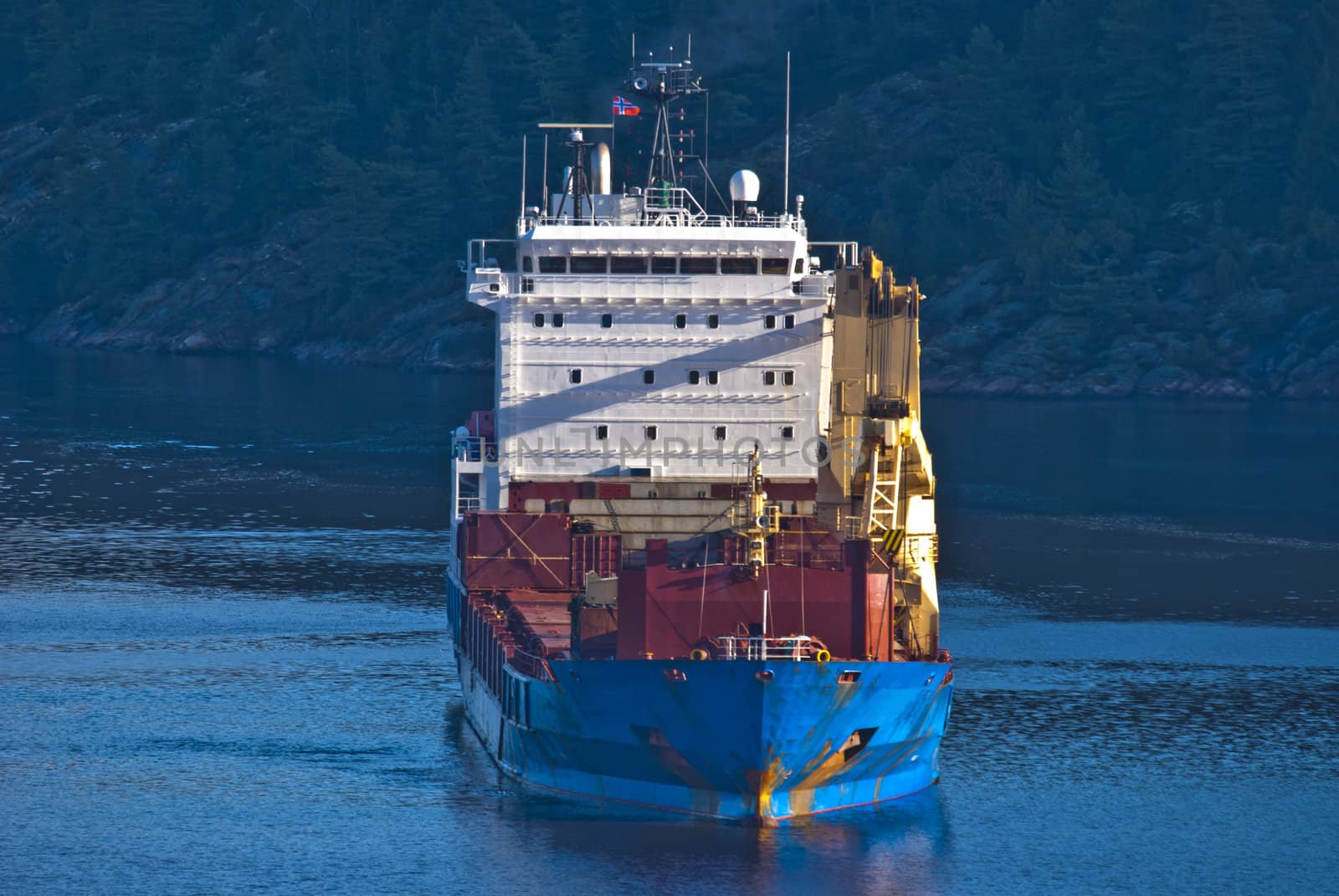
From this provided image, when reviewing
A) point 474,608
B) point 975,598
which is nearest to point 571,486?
point 474,608

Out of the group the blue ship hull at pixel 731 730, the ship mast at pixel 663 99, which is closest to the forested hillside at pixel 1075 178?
the ship mast at pixel 663 99

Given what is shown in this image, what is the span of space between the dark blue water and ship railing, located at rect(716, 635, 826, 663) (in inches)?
161

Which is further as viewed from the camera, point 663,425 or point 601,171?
point 601,171

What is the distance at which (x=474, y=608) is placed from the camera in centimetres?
6216

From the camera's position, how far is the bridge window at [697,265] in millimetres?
63562

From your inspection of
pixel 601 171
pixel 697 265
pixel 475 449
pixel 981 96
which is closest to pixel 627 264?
pixel 697 265

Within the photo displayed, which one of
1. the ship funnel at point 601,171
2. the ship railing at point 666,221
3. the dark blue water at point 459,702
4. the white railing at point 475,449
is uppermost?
the ship funnel at point 601,171

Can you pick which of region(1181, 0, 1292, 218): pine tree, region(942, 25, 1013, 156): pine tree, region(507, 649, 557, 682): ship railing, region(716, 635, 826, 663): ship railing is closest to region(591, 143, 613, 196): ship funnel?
region(507, 649, 557, 682): ship railing

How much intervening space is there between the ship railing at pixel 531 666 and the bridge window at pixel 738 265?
1431 centimetres

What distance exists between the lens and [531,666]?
53.3 m

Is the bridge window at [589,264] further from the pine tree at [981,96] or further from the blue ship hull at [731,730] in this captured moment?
the pine tree at [981,96]

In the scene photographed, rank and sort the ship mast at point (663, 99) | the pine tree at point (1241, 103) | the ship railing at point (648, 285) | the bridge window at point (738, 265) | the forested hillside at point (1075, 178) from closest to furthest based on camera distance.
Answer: the ship railing at point (648, 285)
the bridge window at point (738, 265)
the ship mast at point (663, 99)
the forested hillside at point (1075, 178)
the pine tree at point (1241, 103)

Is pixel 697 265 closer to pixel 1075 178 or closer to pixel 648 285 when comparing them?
pixel 648 285

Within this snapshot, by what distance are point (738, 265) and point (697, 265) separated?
1160 millimetres
